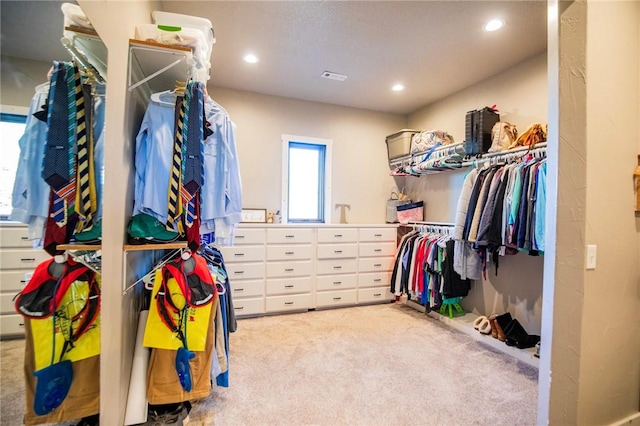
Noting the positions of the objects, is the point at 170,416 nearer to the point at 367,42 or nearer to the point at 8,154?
the point at 8,154

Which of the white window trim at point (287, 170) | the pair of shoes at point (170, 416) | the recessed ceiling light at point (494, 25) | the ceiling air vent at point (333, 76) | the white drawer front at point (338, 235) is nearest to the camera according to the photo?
the pair of shoes at point (170, 416)

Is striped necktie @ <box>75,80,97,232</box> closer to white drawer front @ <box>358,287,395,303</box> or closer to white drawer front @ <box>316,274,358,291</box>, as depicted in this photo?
white drawer front @ <box>316,274,358,291</box>

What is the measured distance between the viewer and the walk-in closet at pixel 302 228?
2.92 ft

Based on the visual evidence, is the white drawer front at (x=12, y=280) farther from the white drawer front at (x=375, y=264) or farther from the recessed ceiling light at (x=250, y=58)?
the white drawer front at (x=375, y=264)

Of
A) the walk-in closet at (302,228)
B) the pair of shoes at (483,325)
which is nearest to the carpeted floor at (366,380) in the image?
the walk-in closet at (302,228)

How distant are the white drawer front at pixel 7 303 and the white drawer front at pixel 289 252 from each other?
2.42 m

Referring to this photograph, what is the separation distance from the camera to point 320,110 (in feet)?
12.5

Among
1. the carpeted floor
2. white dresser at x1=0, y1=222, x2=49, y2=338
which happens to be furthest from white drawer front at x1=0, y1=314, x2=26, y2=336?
the carpeted floor

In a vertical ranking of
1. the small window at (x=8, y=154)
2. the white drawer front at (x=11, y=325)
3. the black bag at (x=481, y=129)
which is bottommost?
the white drawer front at (x=11, y=325)

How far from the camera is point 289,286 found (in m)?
3.22

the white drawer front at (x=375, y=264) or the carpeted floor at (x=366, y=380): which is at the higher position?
the white drawer front at (x=375, y=264)

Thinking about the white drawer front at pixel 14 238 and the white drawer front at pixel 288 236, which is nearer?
the white drawer front at pixel 14 238

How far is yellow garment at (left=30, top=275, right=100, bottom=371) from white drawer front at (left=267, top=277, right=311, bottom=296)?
6.97ft

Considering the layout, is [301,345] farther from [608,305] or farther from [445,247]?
[608,305]
